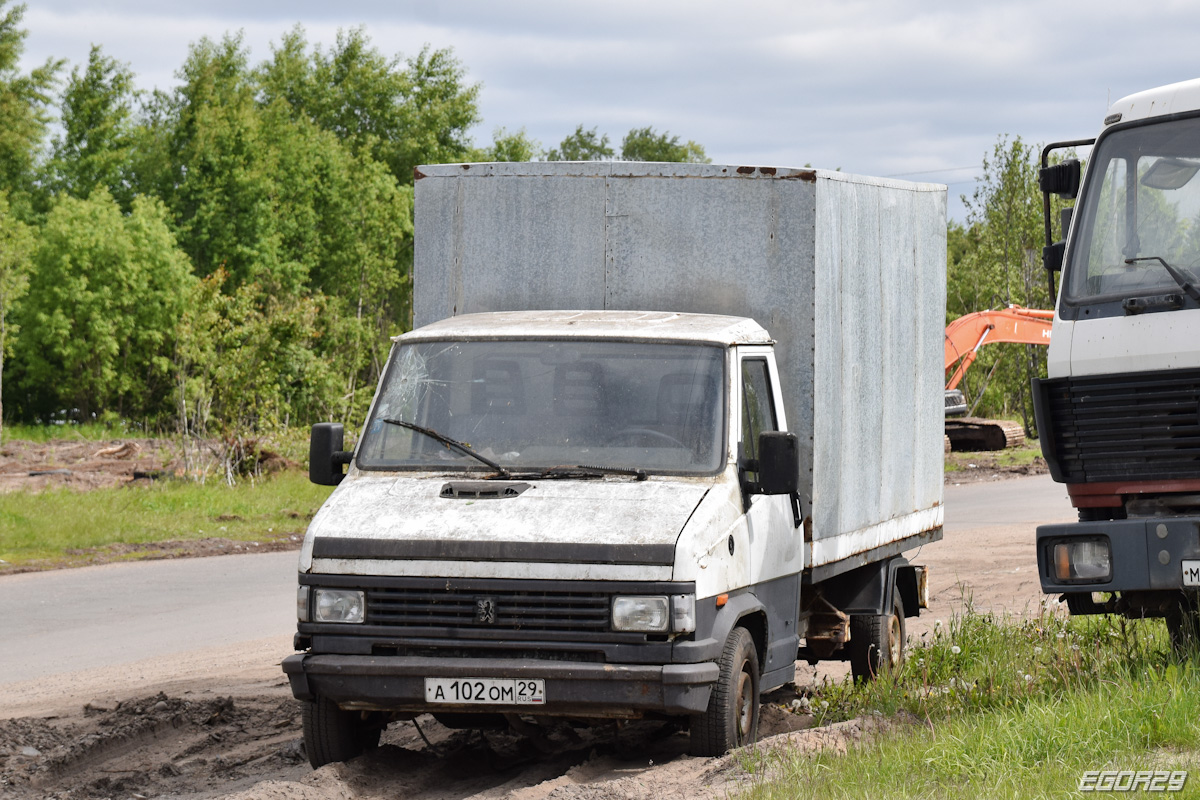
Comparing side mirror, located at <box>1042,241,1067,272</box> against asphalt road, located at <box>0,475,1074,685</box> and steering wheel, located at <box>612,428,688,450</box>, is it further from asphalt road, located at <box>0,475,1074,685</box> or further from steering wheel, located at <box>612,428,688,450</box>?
asphalt road, located at <box>0,475,1074,685</box>

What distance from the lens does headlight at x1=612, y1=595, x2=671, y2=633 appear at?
20.3 feet

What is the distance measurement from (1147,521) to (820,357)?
1.88 metres


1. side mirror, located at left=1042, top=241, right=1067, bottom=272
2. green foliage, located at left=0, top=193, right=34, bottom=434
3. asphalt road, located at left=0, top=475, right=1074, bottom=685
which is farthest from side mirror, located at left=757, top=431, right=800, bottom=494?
green foliage, located at left=0, top=193, right=34, bottom=434

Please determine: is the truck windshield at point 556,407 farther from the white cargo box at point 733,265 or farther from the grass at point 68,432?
the grass at point 68,432

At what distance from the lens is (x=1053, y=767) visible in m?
5.70

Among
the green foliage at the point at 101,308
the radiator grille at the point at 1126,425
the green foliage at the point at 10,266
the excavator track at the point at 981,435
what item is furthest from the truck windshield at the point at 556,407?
the green foliage at the point at 101,308

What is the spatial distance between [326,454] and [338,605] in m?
1.13

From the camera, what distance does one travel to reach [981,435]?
114ft

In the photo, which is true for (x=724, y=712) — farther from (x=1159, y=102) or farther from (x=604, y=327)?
(x=1159, y=102)

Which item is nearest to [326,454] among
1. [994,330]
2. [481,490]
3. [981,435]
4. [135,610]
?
[481,490]

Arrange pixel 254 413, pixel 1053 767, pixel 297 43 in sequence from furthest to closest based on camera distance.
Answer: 1. pixel 297 43
2. pixel 254 413
3. pixel 1053 767

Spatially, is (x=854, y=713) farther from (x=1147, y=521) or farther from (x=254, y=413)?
(x=254, y=413)

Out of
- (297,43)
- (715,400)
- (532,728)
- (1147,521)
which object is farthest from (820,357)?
(297,43)

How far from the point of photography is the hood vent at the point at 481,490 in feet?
21.7
